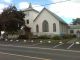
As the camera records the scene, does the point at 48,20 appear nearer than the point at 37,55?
No

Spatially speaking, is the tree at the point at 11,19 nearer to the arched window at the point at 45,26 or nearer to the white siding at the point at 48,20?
the white siding at the point at 48,20

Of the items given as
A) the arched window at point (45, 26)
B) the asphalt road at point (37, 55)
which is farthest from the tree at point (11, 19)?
the asphalt road at point (37, 55)

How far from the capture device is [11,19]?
184 ft

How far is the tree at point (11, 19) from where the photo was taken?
2216 inches

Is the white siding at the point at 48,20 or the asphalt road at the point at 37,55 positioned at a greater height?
the white siding at the point at 48,20

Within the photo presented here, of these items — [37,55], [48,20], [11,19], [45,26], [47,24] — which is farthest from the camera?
[45,26]

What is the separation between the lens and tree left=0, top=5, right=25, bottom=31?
56281 mm

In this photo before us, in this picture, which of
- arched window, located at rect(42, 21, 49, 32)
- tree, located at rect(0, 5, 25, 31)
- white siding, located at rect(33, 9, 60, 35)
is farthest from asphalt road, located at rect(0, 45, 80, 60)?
arched window, located at rect(42, 21, 49, 32)

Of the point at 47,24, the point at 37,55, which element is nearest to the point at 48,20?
the point at 47,24

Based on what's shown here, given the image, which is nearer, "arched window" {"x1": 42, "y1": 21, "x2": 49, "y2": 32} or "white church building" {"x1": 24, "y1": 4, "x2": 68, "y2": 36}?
"white church building" {"x1": 24, "y1": 4, "x2": 68, "y2": 36}

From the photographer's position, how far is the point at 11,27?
2256 inches

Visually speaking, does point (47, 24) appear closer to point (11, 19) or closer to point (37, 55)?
point (11, 19)

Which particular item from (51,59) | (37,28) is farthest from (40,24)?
(51,59)

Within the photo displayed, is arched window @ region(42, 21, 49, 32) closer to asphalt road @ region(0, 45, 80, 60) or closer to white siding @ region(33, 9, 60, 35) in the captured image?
white siding @ region(33, 9, 60, 35)
